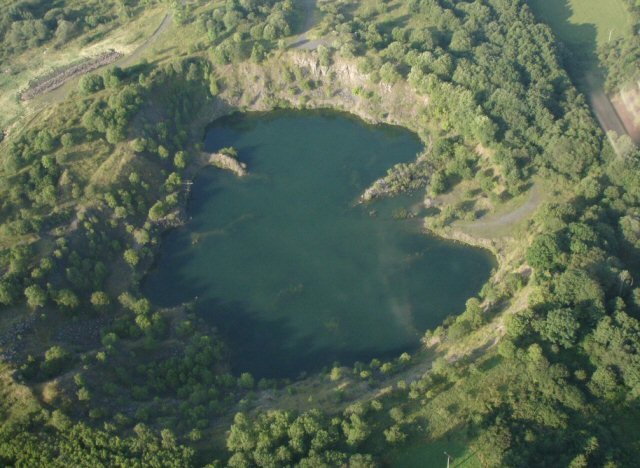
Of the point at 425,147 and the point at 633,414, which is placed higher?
the point at 425,147

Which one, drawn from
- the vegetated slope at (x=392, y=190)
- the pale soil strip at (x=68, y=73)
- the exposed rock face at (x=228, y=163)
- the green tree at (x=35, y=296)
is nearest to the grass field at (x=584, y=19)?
the vegetated slope at (x=392, y=190)

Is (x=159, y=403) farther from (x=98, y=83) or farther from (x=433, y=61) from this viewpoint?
(x=433, y=61)

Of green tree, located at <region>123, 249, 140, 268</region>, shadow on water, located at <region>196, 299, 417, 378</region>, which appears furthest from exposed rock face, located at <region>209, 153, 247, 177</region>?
shadow on water, located at <region>196, 299, 417, 378</region>

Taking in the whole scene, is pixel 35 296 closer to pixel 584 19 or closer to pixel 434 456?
pixel 434 456

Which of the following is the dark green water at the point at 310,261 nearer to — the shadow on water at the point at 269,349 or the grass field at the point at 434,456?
the shadow on water at the point at 269,349

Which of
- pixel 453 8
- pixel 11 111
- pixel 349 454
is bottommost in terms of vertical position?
pixel 349 454

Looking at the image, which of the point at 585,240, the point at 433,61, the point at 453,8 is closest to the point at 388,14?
the point at 453,8

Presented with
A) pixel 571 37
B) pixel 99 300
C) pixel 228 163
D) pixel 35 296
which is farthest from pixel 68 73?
pixel 571 37
